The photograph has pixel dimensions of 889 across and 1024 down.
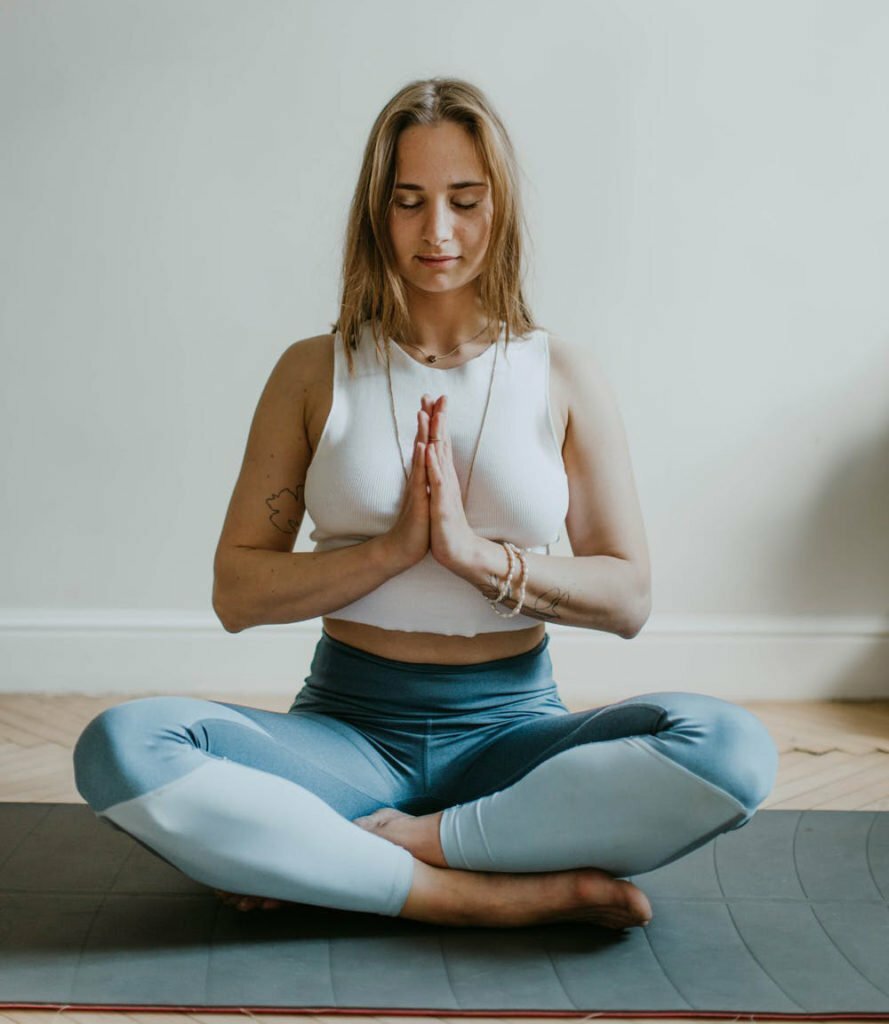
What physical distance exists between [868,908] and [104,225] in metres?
2.30

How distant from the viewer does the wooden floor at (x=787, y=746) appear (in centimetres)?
252

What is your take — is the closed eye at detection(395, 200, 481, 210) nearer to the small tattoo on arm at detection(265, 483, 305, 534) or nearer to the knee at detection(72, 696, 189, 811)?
the small tattoo on arm at detection(265, 483, 305, 534)

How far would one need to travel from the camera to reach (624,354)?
326 cm

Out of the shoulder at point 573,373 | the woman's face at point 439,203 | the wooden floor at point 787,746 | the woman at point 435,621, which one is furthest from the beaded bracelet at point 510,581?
the wooden floor at point 787,746

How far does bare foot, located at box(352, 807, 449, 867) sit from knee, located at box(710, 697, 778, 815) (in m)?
0.39

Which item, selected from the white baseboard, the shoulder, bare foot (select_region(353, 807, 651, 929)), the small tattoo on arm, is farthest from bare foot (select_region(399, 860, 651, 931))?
the white baseboard

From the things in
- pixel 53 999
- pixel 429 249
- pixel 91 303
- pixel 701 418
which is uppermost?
pixel 429 249

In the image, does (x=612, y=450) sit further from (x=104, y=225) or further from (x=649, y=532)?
(x=104, y=225)

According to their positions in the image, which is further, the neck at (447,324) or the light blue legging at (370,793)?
the neck at (447,324)

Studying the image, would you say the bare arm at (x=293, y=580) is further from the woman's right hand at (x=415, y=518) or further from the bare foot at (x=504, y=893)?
the bare foot at (x=504, y=893)

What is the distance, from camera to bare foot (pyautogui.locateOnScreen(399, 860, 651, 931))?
5.81ft

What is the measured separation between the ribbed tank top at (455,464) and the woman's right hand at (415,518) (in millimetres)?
80

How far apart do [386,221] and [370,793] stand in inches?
33.7

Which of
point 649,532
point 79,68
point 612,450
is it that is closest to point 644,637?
point 649,532
